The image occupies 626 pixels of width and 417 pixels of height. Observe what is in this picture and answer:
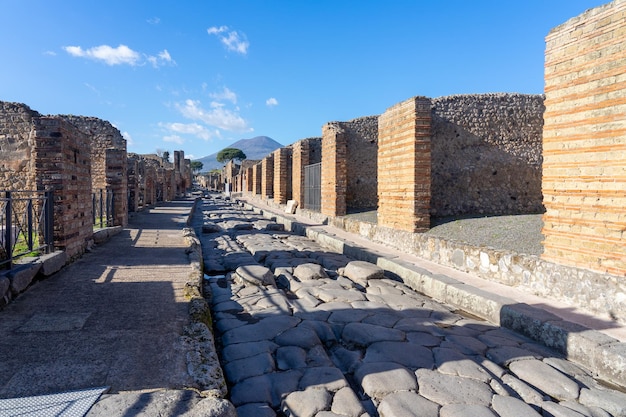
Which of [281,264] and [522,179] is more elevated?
[522,179]

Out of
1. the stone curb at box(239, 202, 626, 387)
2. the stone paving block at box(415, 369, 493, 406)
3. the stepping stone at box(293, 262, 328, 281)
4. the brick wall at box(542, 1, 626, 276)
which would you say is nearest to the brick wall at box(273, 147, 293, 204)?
the stone curb at box(239, 202, 626, 387)

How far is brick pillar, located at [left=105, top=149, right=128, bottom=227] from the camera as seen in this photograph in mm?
9336

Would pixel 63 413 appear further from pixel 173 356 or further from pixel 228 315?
Answer: pixel 228 315

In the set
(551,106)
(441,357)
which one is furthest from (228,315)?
(551,106)

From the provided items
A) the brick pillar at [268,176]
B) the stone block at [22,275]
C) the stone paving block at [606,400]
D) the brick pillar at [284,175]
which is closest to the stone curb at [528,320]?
the stone paving block at [606,400]

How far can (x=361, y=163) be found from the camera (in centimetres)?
1205

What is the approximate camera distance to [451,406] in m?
2.39

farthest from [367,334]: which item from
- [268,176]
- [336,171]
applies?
[268,176]

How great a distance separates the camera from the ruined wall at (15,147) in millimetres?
9602

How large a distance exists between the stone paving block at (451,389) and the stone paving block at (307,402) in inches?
25.7

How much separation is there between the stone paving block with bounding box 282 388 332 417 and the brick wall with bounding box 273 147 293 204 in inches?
619

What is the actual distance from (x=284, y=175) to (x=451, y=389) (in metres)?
15.9

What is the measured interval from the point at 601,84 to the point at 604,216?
4.49 feet

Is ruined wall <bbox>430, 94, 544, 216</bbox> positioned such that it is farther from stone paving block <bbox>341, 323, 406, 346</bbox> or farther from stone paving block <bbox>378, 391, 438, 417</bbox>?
stone paving block <bbox>378, 391, 438, 417</bbox>
